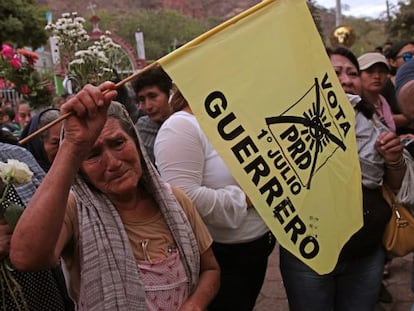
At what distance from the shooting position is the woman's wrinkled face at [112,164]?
1417 mm

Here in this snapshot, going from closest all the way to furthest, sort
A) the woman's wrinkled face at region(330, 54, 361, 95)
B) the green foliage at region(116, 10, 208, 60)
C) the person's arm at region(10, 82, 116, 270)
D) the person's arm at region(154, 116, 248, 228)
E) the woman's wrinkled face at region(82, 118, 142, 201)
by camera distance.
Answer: the person's arm at region(10, 82, 116, 270) → the woman's wrinkled face at region(82, 118, 142, 201) → the person's arm at region(154, 116, 248, 228) → the woman's wrinkled face at region(330, 54, 361, 95) → the green foliage at region(116, 10, 208, 60)

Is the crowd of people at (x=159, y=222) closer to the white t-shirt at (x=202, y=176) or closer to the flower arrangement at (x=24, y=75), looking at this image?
the white t-shirt at (x=202, y=176)

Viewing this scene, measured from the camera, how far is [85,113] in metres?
1.18

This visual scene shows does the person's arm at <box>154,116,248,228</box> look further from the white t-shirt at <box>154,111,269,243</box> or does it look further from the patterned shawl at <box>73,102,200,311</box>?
the patterned shawl at <box>73,102,200,311</box>

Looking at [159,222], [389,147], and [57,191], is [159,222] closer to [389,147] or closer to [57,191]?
[57,191]

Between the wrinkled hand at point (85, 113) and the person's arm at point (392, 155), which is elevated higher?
the wrinkled hand at point (85, 113)

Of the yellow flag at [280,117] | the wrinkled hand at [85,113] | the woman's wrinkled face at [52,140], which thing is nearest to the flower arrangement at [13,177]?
the wrinkled hand at [85,113]

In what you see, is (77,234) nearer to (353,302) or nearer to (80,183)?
(80,183)

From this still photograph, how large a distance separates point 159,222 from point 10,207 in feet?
1.53

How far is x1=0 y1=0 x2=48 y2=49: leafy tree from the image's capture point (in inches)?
829

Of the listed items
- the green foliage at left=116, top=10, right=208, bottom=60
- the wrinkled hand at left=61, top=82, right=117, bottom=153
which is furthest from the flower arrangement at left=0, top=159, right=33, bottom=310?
the green foliage at left=116, top=10, right=208, bottom=60

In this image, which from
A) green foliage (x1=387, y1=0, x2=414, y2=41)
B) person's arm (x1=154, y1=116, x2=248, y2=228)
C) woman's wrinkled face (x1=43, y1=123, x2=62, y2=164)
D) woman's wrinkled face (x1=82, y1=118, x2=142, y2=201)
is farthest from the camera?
green foliage (x1=387, y1=0, x2=414, y2=41)

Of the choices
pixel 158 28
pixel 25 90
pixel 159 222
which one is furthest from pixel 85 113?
pixel 158 28

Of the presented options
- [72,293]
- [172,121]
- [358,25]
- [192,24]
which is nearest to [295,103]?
[172,121]
